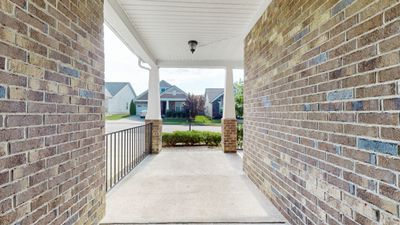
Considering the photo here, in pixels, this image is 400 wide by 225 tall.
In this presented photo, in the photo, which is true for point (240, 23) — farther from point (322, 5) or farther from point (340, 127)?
point (340, 127)

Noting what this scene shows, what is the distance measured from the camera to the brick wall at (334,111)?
1378mm

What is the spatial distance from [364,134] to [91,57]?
234 centimetres

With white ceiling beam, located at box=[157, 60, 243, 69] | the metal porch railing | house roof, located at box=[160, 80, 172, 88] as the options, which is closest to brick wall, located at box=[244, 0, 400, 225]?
the metal porch railing

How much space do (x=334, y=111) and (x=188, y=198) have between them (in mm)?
2190

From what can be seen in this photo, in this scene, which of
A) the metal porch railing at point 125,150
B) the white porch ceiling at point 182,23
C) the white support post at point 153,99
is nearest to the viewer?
the white porch ceiling at point 182,23

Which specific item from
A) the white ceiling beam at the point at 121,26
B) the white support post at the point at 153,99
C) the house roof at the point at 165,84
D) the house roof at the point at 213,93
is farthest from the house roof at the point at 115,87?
the white ceiling beam at the point at 121,26

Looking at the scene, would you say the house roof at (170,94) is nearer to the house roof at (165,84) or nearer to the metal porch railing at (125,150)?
the house roof at (165,84)

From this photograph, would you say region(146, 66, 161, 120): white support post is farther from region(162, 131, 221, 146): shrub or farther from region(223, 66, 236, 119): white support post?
region(223, 66, 236, 119): white support post

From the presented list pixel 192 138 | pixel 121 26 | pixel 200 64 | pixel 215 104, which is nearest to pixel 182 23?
pixel 121 26

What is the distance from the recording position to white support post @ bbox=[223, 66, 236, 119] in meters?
7.47

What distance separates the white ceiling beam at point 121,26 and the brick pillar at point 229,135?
10.0ft

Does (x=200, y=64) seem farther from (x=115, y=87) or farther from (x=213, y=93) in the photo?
(x=115, y=87)

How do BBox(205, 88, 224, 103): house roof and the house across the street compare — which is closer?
BBox(205, 88, 224, 103): house roof

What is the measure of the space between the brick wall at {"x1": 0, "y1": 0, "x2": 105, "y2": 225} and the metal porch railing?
153 centimetres
